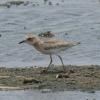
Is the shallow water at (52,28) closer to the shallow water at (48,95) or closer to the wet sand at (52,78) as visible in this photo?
the wet sand at (52,78)

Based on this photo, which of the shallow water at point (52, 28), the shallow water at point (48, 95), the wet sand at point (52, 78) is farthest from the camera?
the shallow water at point (52, 28)

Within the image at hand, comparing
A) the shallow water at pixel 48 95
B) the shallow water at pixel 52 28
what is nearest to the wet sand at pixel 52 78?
the shallow water at pixel 48 95

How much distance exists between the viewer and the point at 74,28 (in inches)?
955

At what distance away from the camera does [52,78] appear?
14578 mm

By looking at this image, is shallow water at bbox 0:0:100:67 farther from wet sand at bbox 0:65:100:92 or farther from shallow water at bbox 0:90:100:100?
shallow water at bbox 0:90:100:100

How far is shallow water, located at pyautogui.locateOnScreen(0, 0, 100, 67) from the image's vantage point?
61.6 feet

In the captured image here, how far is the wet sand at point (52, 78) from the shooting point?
13750 millimetres

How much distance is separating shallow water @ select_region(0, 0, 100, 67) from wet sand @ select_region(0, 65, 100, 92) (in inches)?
72.5

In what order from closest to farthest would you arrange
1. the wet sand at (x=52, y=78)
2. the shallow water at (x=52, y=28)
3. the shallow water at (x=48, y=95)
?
the shallow water at (x=48, y=95)
the wet sand at (x=52, y=78)
the shallow water at (x=52, y=28)

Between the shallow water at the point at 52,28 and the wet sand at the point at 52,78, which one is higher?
the wet sand at the point at 52,78

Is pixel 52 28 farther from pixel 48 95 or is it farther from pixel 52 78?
pixel 48 95

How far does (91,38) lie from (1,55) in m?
4.15

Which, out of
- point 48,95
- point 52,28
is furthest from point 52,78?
point 52,28

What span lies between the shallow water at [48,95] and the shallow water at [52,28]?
14.2 ft
